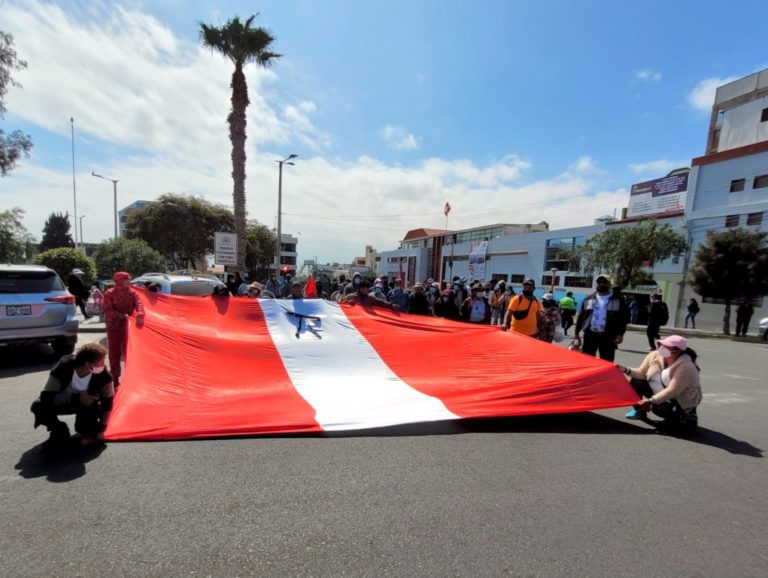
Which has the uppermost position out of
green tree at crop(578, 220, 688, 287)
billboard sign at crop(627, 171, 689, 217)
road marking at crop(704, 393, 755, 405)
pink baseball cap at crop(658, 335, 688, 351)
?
billboard sign at crop(627, 171, 689, 217)

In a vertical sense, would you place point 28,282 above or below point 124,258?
above

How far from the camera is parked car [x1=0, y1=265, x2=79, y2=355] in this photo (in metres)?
6.21

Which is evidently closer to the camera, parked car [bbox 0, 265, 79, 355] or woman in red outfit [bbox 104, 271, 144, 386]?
woman in red outfit [bbox 104, 271, 144, 386]

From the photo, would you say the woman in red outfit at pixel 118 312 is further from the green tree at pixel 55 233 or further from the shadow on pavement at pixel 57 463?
the green tree at pixel 55 233

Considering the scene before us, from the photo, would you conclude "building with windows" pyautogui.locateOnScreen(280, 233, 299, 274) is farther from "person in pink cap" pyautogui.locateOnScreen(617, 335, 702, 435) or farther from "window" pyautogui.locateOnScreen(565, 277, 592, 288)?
"person in pink cap" pyautogui.locateOnScreen(617, 335, 702, 435)

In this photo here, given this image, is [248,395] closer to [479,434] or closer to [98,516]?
[98,516]

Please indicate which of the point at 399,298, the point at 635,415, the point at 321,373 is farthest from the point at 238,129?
the point at 635,415

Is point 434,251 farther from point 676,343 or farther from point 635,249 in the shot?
point 676,343

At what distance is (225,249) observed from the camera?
1488 cm

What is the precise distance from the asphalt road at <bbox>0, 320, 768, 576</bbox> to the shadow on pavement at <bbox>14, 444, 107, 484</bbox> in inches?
0.6

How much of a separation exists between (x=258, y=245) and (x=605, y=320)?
157 feet

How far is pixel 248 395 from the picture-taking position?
4352 mm

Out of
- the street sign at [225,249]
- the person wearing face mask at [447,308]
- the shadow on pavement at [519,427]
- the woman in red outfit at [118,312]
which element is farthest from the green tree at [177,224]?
the shadow on pavement at [519,427]

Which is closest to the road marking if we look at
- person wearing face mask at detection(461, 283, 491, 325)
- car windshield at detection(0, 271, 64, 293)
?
person wearing face mask at detection(461, 283, 491, 325)
